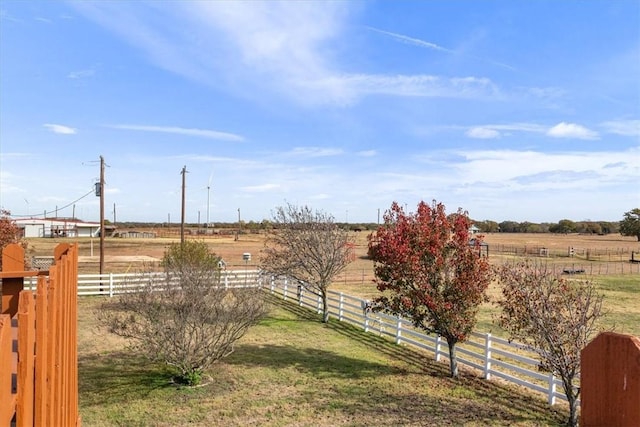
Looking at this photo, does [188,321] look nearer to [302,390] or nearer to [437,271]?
[302,390]

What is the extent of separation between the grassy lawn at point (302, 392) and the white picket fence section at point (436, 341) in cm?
38

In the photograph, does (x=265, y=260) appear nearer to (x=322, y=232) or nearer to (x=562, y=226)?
(x=322, y=232)

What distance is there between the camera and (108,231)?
9288cm

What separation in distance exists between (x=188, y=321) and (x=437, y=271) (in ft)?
19.1

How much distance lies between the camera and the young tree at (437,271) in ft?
36.0

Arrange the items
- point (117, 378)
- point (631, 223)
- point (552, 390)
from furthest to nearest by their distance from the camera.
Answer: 1. point (631, 223)
2. point (117, 378)
3. point (552, 390)

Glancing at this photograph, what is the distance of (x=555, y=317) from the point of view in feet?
26.5

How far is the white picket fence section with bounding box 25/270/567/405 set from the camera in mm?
10172

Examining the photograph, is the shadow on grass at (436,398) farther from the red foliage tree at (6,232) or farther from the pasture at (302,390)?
the red foliage tree at (6,232)

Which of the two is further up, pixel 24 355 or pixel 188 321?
pixel 24 355

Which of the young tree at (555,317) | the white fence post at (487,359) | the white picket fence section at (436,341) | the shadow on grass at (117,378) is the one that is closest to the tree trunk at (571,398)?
the young tree at (555,317)

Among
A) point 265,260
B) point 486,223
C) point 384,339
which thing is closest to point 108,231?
point 265,260

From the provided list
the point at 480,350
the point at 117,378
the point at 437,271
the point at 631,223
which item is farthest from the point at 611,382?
the point at 631,223

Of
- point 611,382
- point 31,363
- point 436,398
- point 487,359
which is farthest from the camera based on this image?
point 487,359
